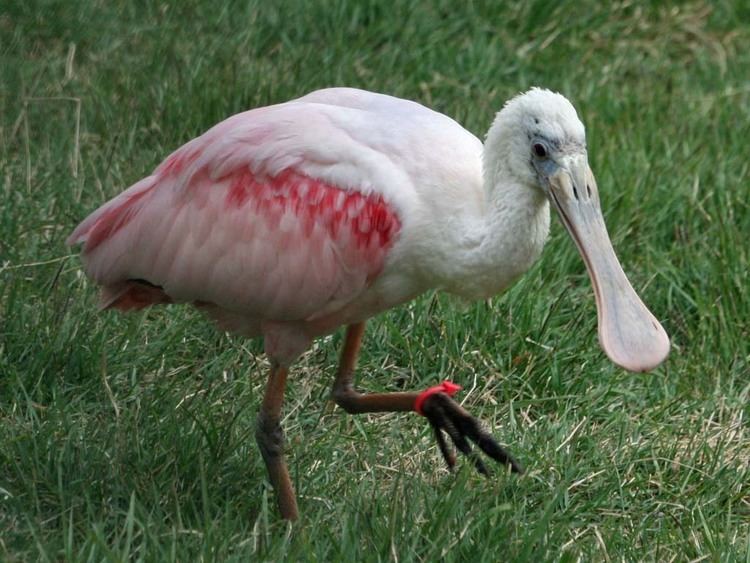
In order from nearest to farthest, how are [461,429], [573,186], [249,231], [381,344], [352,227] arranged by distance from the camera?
[573,186] → [352,227] → [249,231] → [461,429] → [381,344]

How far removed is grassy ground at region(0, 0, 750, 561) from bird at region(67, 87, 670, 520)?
0.25 meters

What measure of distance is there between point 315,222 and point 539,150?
679 millimetres

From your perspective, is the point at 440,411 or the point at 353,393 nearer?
the point at 440,411

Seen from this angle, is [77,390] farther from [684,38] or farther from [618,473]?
[684,38]

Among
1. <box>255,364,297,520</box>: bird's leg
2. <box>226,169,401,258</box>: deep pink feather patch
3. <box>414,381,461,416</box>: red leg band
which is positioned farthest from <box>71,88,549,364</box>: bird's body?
<box>414,381,461,416</box>: red leg band

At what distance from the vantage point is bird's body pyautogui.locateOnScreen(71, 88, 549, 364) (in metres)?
4.14

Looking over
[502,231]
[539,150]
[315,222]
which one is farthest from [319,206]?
[539,150]

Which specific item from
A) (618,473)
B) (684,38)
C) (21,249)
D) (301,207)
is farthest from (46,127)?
(684,38)

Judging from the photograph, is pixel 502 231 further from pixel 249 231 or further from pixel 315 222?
pixel 249 231

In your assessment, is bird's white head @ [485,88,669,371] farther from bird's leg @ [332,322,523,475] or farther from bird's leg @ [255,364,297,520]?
bird's leg @ [255,364,297,520]

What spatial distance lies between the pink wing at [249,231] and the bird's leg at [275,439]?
23cm

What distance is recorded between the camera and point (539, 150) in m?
4.07

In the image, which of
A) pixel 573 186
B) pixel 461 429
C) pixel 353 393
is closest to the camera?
pixel 573 186

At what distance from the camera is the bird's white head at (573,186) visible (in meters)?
4.02
